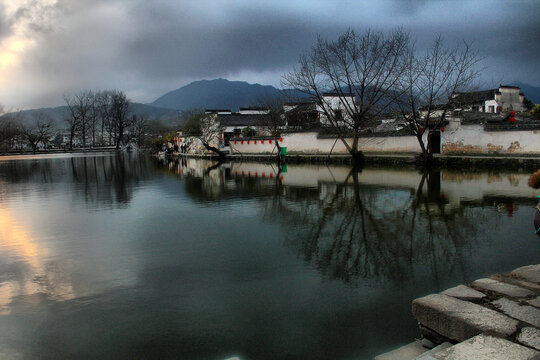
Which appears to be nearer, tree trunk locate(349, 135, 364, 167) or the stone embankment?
the stone embankment

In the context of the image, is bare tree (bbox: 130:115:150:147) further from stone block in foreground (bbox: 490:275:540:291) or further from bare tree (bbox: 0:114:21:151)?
stone block in foreground (bbox: 490:275:540:291)

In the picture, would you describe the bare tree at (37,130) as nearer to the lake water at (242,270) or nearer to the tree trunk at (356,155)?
the tree trunk at (356,155)

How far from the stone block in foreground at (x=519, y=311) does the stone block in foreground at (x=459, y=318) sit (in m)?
0.14

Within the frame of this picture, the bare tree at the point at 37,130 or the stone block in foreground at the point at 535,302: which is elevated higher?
the bare tree at the point at 37,130

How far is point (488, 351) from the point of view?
8.84ft

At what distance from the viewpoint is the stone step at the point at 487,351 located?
2619 mm

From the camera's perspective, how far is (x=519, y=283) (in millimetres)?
4105

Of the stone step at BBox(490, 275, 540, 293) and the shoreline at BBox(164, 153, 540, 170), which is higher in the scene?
the shoreline at BBox(164, 153, 540, 170)

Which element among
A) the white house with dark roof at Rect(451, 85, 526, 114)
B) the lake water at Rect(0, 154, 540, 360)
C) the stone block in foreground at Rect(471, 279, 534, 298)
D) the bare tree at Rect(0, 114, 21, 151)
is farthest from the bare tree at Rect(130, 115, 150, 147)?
the stone block in foreground at Rect(471, 279, 534, 298)

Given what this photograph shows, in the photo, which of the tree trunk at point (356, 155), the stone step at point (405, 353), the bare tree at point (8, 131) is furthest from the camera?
the bare tree at point (8, 131)

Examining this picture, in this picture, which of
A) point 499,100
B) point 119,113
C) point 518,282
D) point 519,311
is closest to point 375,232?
point 518,282

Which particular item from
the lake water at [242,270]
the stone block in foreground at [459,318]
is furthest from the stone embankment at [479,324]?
the lake water at [242,270]

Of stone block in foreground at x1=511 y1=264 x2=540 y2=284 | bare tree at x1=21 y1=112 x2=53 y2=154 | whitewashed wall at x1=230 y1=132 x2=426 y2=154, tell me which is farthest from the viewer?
bare tree at x1=21 y1=112 x2=53 y2=154

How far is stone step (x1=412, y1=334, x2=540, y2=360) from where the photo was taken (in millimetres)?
2619
